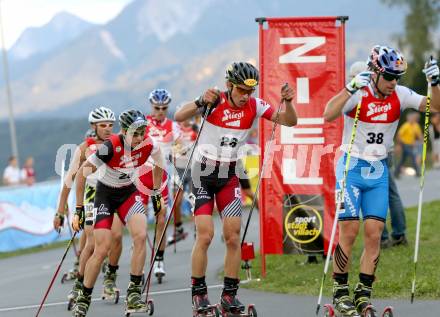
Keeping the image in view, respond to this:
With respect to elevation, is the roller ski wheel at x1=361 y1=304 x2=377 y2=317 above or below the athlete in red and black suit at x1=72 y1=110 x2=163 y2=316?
below

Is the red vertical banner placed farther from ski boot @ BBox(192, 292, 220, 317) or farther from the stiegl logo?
ski boot @ BBox(192, 292, 220, 317)

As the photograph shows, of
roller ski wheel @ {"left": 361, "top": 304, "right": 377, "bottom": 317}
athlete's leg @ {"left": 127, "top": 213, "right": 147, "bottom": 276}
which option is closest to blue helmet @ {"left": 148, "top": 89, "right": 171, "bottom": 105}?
athlete's leg @ {"left": 127, "top": 213, "right": 147, "bottom": 276}

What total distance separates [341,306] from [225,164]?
192 cm

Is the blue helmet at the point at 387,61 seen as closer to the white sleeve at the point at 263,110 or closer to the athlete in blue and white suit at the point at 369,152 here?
the athlete in blue and white suit at the point at 369,152

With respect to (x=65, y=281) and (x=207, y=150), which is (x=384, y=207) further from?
(x=65, y=281)

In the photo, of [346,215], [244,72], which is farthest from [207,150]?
[346,215]

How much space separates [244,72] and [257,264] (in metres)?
5.08

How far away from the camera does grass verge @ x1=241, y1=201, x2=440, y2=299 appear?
10539mm

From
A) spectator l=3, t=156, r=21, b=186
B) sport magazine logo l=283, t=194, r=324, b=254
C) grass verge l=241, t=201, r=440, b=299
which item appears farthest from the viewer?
spectator l=3, t=156, r=21, b=186

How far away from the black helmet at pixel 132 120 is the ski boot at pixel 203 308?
1950mm

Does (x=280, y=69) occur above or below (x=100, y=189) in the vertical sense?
above

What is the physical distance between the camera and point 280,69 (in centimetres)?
1221

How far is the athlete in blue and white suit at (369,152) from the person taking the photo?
872 cm

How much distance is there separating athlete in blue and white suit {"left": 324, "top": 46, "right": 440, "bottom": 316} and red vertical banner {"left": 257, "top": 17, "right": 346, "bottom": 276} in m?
3.16
